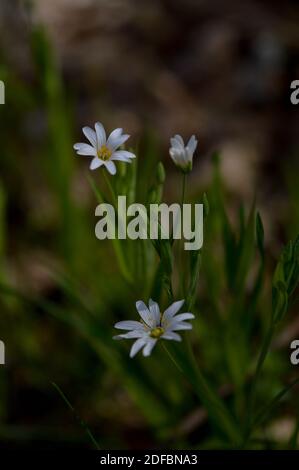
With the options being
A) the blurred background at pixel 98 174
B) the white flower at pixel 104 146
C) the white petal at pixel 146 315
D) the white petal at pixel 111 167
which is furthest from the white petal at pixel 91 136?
the blurred background at pixel 98 174

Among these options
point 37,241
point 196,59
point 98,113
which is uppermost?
point 196,59

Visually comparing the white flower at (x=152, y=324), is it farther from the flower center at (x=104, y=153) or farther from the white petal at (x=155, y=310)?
the flower center at (x=104, y=153)

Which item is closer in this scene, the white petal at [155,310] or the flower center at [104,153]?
the white petal at [155,310]

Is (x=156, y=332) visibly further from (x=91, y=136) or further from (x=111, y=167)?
(x=91, y=136)

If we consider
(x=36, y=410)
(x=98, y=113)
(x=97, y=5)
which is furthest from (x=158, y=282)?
(x=97, y=5)

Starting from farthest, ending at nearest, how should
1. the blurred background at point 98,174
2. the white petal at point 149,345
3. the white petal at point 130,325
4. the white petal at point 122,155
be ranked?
the blurred background at point 98,174 < the white petal at point 122,155 < the white petal at point 130,325 < the white petal at point 149,345

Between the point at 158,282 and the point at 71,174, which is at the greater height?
the point at 71,174
